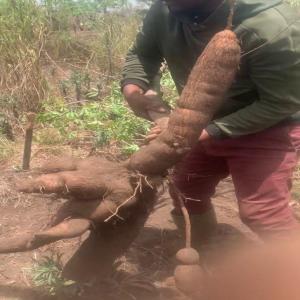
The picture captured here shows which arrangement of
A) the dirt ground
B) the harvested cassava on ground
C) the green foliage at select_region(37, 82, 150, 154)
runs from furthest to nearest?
the green foliage at select_region(37, 82, 150, 154) < the dirt ground < the harvested cassava on ground

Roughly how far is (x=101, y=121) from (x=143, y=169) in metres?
2.55

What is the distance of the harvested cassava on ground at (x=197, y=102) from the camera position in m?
2.31

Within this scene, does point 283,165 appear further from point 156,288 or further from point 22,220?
point 22,220

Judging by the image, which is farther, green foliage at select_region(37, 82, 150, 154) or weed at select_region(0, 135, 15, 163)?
weed at select_region(0, 135, 15, 163)

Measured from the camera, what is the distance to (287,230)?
269 centimetres

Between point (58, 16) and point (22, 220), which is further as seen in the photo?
point (58, 16)

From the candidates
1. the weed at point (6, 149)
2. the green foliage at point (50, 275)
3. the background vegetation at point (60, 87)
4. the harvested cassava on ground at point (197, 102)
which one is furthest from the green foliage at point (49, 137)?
the harvested cassava on ground at point (197, 102)

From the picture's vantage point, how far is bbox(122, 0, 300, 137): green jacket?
7.81 ft

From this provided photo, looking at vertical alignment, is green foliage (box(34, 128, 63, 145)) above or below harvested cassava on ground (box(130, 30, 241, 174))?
above

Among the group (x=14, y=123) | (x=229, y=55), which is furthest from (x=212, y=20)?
(x=14, y=123)

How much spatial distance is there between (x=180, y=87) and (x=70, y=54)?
17.5 ft

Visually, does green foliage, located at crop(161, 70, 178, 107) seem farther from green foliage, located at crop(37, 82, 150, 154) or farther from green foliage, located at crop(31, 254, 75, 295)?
green foliage, located at crop(31, 254, 75, 295)

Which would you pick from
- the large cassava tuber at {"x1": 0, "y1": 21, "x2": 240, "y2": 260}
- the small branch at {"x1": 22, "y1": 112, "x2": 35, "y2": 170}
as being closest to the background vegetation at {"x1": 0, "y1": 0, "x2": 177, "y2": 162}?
the small branch at {"x1": 22, "y1": 112, "x2": 35, "y2": 170}

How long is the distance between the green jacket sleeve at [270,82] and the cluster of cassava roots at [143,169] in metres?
0.14
